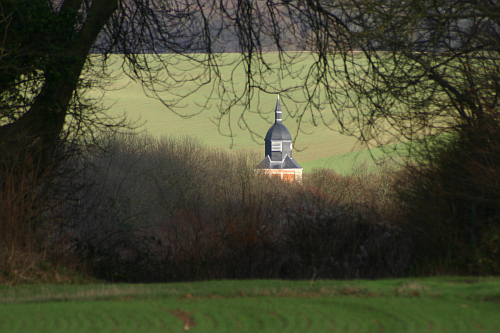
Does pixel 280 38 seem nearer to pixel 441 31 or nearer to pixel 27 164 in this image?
pixel 441 31

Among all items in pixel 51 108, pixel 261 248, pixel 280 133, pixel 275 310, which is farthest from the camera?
pixel 280 133

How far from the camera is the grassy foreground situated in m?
3.70

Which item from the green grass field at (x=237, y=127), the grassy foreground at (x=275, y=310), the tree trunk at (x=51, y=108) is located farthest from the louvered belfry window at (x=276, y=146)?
the grassy foreground at (x=275, y=310)

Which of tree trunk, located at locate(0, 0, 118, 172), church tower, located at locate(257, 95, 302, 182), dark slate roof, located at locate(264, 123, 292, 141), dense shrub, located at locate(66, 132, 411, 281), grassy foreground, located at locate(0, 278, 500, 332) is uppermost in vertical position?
dark slate roof, located at locate(264, 123, 292, 141)

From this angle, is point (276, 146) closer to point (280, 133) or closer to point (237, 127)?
point (280, 133)

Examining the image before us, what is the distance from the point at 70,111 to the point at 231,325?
30.5 ft

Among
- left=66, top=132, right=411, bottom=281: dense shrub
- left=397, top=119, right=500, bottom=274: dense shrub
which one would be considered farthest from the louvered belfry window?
left=397, top=119, right=500, bottom=274: dense shrub

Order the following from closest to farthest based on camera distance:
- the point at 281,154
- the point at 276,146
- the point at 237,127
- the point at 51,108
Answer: the point at 51,108 → the point at 237,127 → the point at 276,146 → the point at 281,154

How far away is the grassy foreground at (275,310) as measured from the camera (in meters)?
3.70

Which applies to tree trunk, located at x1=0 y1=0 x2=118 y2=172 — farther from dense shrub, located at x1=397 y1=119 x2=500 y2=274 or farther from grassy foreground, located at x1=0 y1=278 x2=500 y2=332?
dense shrub, located at x1=397 y1=119 x2=500 y2=274

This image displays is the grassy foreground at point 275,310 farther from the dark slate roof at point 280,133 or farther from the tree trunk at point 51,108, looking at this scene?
the dark slate roof at point 280,133

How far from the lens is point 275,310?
163 inches

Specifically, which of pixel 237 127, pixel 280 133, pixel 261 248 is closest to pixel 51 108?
pixel 261 248

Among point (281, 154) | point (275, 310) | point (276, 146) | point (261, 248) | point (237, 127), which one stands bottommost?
point (275, 310)
